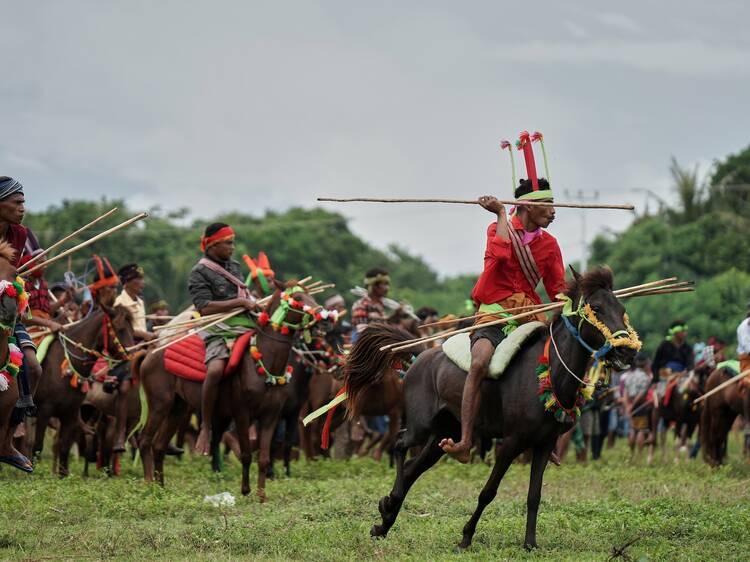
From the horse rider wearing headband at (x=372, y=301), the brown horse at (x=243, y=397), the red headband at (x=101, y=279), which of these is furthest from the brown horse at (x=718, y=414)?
the red headband at (x=101, y=279)

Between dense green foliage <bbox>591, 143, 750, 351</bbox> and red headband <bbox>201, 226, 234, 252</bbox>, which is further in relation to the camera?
dense green foliage <bbox>591, 143, 750, 351</bbox>

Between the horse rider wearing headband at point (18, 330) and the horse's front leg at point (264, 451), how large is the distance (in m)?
3.44

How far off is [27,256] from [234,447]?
8790 millimetres

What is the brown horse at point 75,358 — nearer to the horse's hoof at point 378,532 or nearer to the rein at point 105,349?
the rein at point 105,349

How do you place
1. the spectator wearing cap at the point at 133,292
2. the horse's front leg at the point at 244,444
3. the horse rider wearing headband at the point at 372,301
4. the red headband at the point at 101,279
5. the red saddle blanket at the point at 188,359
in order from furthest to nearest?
the horse rider wearing headband at the point at 372,301 → the spectator wearing cap at the point at 133,292 → the red headband at the point at 101,279 → the red saddle blanket at the point at 188,359 → the horse's front leg at the point at 244,444

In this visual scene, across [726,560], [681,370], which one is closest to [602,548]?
[726,560]

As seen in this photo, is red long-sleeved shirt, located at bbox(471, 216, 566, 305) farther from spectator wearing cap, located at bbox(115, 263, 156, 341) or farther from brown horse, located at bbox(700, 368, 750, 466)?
brown horse, located at bbox(700, 368, 750, 466)

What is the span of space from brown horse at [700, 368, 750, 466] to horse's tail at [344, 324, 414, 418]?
32.6 feet

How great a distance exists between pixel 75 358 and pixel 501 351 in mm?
7273

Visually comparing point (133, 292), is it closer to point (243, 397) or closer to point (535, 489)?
point (243, 397)

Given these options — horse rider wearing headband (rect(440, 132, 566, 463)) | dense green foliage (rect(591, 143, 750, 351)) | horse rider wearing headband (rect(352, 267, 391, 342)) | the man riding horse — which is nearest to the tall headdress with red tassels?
horse rider wearing headband (rect(440, 132, 566, 463))

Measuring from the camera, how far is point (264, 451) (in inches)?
575

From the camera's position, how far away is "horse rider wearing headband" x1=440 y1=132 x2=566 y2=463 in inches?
441

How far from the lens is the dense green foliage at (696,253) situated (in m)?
44.3
